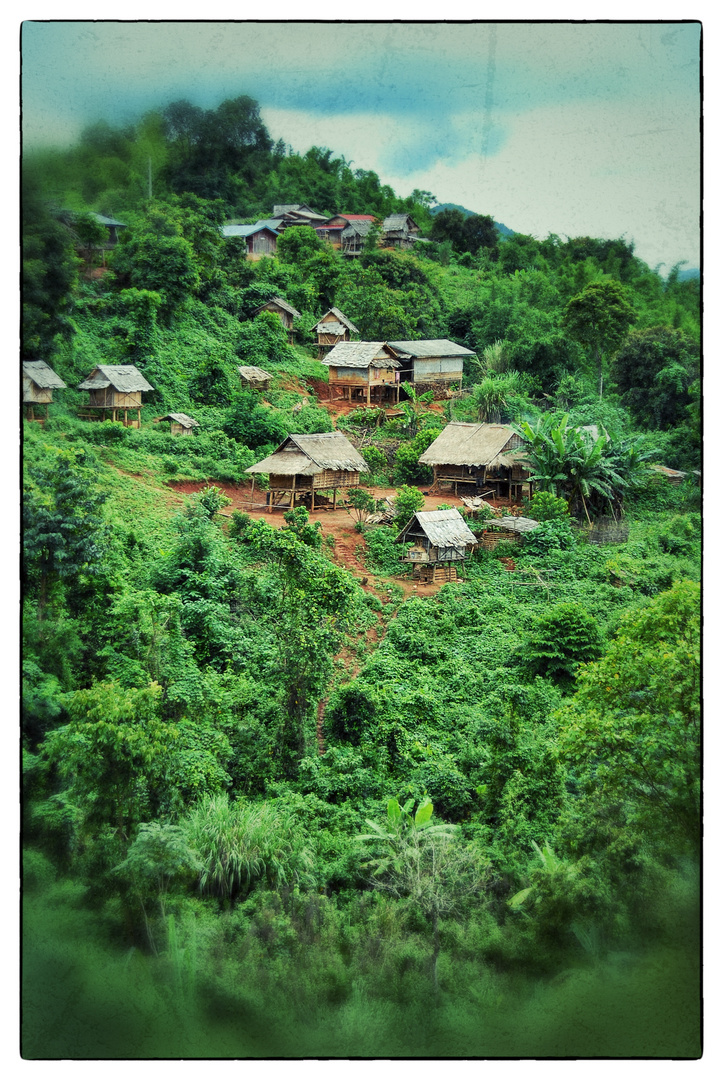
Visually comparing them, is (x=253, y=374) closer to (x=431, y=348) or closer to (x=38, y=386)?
(x=431, y=348)

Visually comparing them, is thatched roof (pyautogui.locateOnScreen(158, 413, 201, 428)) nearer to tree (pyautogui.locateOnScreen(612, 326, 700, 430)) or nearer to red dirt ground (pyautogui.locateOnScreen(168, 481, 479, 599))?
red dirt ground (pyautogui.locateOnScreen(168, 481, 479, 599))

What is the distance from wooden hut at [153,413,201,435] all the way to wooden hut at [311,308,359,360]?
179 centimetres

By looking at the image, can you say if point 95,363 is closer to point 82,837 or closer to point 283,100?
point 283,100

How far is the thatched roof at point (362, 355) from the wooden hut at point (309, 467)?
3.29 ft

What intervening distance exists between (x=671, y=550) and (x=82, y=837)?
5216 mm

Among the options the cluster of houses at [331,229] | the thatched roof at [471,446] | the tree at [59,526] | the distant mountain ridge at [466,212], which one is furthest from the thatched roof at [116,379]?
the distant mountain ridge at [466,212]

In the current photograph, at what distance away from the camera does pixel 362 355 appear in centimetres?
1052

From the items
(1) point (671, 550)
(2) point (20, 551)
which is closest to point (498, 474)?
(1) point (671, 550)

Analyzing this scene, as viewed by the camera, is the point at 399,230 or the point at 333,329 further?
→ the point at 333,329

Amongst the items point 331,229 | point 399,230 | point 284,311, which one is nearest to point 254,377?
point 284,311

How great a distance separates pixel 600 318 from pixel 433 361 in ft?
6.09

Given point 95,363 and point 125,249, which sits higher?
point 125,249

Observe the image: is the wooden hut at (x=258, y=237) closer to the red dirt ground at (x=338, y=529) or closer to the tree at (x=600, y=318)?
the red dirt ground at (x=338, y=529)

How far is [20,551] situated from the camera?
690cm
